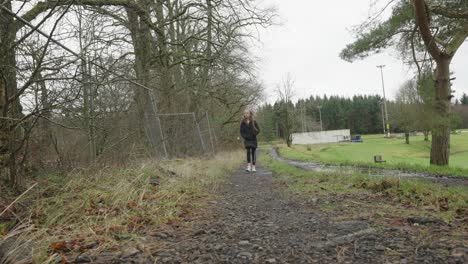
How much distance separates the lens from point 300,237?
3.03 metres

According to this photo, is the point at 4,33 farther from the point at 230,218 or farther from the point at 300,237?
the point at 300,237

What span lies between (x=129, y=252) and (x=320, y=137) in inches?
3093

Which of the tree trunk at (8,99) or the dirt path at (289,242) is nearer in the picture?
the dirt path at (289,242)

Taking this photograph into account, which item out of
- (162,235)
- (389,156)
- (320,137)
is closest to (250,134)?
(162,235)

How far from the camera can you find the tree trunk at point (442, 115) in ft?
34.8

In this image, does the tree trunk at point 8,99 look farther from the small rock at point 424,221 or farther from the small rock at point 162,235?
the small rock at point 424,221

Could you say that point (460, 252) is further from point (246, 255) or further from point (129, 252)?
point (129, 252)

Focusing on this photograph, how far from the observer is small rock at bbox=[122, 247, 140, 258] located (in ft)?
8.49

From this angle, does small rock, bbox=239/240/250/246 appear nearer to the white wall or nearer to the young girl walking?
the young girl walking

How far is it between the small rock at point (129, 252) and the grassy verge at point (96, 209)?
0.62 feet

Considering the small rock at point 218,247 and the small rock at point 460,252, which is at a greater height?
the small rock at point 460,252

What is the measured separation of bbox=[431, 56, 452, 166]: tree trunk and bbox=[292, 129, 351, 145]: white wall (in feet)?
203

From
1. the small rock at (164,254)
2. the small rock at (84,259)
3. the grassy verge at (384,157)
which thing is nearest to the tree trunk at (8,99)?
the small rock at (84,259)

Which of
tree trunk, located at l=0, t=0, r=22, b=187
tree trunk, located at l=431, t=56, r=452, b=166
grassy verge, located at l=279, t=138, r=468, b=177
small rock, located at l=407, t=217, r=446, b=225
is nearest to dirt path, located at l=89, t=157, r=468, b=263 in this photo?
small rock, located at l=407, t=217, r=446, b=225
